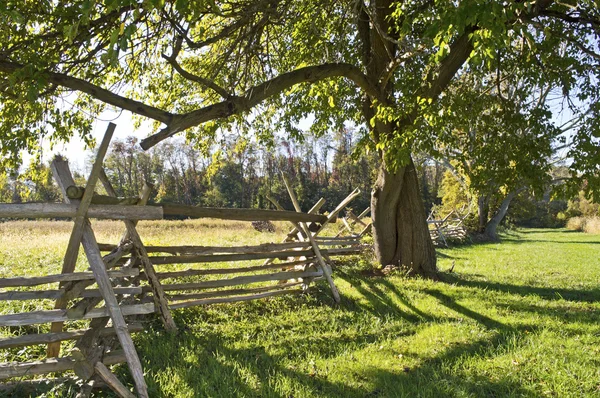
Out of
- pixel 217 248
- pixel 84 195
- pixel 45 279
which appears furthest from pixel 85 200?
pixel 217 248

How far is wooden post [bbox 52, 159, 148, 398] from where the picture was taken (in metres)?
3.52

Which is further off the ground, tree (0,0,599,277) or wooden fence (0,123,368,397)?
tree (0,0,599,277)

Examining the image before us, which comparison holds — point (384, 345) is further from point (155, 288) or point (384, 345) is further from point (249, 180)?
point (249, 180)

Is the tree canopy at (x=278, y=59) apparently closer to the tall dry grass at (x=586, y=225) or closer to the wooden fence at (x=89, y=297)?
the wooden fence at (x=89, y=297)

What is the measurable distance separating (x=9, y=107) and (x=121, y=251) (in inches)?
153

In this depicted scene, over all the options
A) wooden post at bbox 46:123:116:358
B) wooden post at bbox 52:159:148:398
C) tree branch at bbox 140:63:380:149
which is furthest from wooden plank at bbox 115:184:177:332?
wooden post at bbox 52:159:148:398

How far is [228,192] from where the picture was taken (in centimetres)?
5291

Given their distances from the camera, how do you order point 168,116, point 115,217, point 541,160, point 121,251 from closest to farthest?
1. point 115,217
2. point 121,251
3. point 168,116
4. point 541,160

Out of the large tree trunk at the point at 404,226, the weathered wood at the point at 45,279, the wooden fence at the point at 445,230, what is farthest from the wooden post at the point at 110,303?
the wooden fence at the point at 445,230

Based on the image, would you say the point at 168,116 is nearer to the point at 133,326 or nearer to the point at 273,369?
the point at 133,326

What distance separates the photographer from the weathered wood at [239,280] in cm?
609

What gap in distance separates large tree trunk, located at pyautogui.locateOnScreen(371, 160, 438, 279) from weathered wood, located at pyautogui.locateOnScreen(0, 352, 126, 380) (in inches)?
265

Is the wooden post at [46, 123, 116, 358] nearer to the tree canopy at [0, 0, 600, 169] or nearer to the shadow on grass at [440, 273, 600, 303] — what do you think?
the tree canopy at [0, 0, 600, 169]

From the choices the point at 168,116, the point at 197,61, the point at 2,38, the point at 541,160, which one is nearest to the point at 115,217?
the point at 168,116
